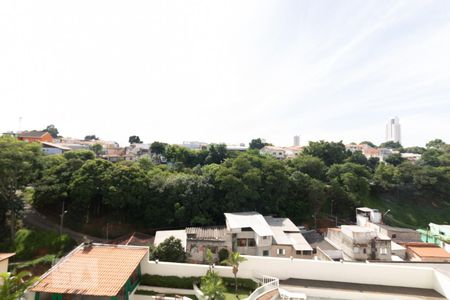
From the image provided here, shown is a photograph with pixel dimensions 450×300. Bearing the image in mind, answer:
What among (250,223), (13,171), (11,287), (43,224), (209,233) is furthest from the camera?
(43,224)

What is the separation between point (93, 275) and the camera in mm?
12258

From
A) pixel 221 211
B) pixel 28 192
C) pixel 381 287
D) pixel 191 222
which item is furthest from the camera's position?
pixel 28 192

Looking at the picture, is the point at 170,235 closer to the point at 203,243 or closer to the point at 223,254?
the point at 203,243

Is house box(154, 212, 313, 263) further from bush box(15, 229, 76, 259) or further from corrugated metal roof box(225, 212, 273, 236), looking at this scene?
bush box(15, 229, 76, 259)

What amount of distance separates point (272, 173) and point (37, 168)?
26.7 meters

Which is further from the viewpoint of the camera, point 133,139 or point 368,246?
point 133,139

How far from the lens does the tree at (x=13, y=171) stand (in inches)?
902

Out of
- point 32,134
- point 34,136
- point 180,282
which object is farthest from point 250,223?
point 32,134

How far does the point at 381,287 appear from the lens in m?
14.4

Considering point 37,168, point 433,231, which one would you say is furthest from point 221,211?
point 433,231

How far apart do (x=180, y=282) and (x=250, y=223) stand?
10184 mm

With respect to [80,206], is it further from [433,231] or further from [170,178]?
[433,231]

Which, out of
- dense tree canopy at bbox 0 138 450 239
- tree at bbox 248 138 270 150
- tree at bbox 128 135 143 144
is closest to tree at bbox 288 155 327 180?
dense tree canopy at bbox 0 138 450 239

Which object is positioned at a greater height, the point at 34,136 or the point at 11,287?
the point at 34,136
